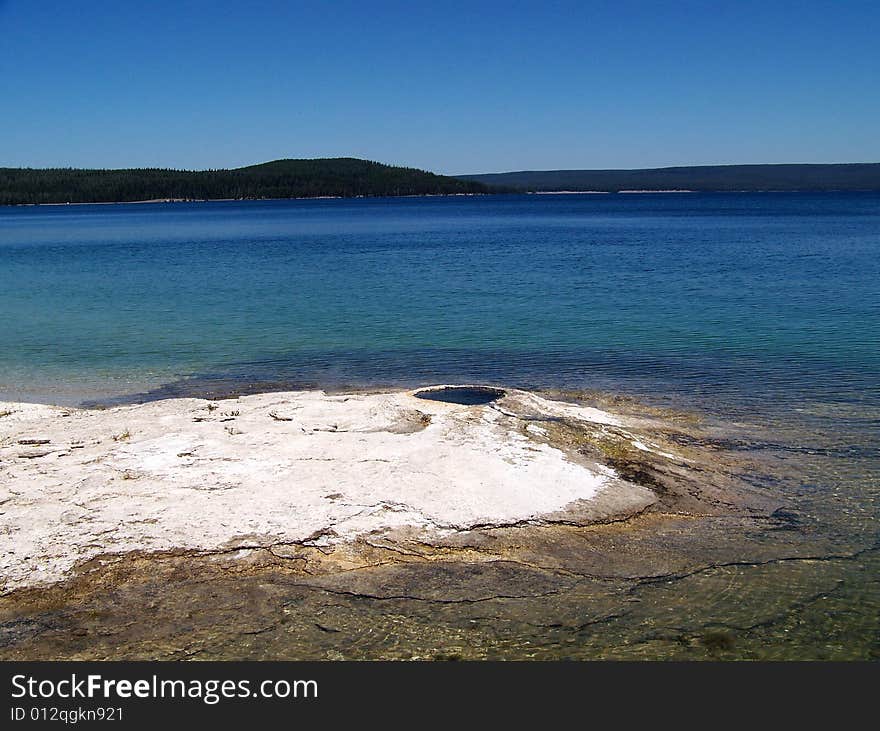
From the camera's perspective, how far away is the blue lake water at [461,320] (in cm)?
1620

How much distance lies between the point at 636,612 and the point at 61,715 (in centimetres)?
446

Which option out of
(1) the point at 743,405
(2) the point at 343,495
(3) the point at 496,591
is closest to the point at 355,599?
(3) the point at 496,591

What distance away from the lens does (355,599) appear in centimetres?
693

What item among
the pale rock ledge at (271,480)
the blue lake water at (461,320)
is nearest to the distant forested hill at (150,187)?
the blue lake water at (461,320)

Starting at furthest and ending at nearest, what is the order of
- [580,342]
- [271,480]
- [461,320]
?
[461,320], [580,342], [271,480]

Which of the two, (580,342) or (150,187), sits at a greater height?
(150,187)

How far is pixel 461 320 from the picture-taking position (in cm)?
2280

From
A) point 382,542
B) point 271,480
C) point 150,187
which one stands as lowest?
point 382,542

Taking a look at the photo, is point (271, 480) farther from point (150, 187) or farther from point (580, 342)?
point (150, 187)

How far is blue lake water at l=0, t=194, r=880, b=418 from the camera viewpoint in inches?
638

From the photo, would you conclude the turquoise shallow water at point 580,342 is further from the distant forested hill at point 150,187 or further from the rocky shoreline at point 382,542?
the distant forested hill at point 150,187

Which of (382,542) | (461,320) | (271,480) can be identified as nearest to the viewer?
(382,542)

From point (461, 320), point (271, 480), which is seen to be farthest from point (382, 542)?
point (461, 320)

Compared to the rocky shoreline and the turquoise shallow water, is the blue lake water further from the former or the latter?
the rocky shoreline
